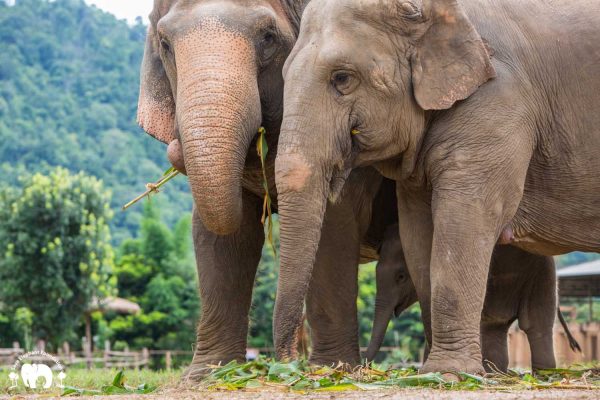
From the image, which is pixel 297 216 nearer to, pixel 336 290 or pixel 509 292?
pixel 336 290

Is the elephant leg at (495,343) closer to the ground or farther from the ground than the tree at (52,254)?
closer to the ground

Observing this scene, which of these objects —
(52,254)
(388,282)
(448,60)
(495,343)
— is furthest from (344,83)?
(52,254)

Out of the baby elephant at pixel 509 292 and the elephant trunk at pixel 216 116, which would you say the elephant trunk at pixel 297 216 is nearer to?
the elephant trunk at pixel 216 116

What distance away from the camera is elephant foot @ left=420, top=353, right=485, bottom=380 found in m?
6.24

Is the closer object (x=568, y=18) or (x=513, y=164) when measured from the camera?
(x=513, y=164)

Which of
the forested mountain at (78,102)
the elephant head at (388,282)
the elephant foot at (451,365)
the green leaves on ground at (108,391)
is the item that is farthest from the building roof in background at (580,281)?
the forested mountain at (78,102)

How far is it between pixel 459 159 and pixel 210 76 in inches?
58.4

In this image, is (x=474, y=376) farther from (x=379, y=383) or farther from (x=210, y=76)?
(x=210, y=76)

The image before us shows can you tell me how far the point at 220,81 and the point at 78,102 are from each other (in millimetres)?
100331

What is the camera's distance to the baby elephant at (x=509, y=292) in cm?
869

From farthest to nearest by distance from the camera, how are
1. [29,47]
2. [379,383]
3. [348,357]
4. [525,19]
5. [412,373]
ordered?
[29,47]
[348,357]
[525,19]
[412,373]
[379,383]

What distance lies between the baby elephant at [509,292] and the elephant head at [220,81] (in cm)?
183

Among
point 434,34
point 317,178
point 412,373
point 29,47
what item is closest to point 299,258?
point 317,178

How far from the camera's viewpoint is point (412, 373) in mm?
6496
